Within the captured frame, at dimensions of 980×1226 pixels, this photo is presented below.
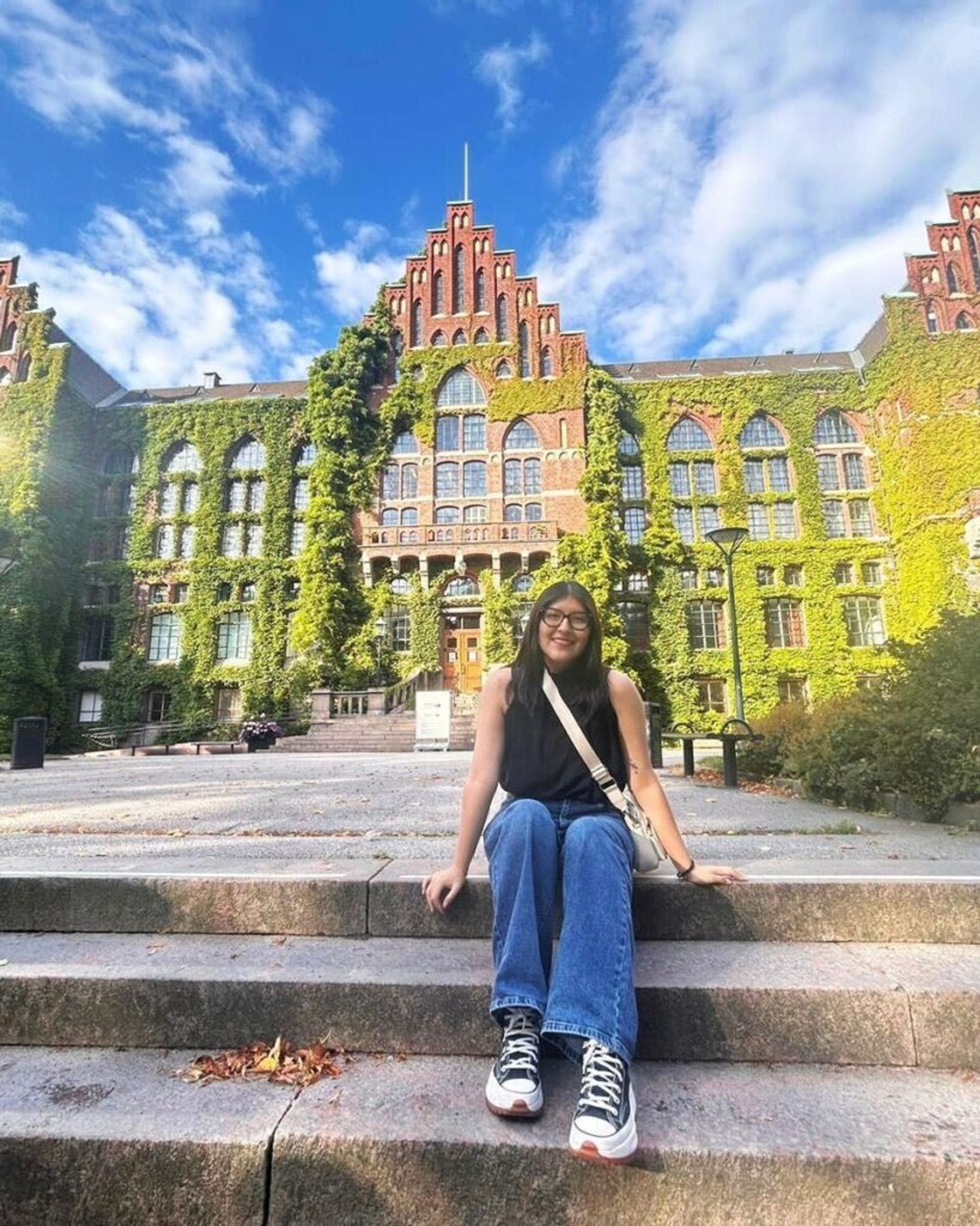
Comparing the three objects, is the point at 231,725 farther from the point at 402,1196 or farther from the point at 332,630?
the point at 402,1196

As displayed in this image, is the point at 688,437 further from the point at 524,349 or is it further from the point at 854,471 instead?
the point at 524,349

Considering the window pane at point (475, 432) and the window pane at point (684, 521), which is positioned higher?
the window pane at point (475, 432)

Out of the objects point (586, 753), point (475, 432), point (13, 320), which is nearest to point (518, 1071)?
point (586, 753)

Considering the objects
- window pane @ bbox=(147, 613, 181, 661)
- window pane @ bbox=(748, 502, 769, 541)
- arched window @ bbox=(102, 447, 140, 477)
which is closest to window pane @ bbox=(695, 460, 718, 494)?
window pane @ bbox=(748, 502, 769, 541)

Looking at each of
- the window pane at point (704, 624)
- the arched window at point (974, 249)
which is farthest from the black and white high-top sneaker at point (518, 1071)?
the arched window at point (974, 249)

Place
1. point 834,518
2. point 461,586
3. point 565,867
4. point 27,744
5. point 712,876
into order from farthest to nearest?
point 834,518 → point 461,586 → point 27,744 → point 712,876 → point 565,867

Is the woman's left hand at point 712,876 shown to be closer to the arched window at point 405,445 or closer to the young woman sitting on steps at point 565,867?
the young woman sitting on steps at point 565,867

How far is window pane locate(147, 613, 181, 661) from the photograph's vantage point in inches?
1131

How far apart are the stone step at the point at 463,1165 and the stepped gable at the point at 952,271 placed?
34.3 meters

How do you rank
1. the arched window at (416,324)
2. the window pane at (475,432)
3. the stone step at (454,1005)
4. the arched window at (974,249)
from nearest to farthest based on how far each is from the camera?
1. the stone step at (454,1005)
2. the arched window at (974,249)
3. the window pane at (475,432)
4. the arched window at (416,324)

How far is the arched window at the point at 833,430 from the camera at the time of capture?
29406mm

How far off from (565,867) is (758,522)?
1185 inches

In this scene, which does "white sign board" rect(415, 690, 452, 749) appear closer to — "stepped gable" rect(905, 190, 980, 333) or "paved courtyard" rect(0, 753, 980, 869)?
"paved courtyard" rect(0, 753, 980, 869)

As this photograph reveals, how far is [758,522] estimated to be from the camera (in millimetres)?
29125
